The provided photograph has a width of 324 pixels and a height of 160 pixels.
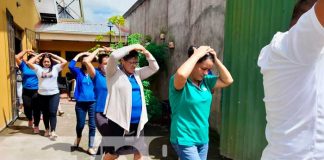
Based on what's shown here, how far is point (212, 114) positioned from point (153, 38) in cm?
471

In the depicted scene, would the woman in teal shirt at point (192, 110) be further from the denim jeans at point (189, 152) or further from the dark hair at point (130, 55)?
the dark hair at point (130, 55)

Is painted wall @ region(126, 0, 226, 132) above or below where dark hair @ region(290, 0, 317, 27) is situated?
above

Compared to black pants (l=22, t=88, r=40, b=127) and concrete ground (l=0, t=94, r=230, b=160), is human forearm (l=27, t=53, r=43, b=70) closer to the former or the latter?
black pants (l=22, t=88, r=40, b=127)

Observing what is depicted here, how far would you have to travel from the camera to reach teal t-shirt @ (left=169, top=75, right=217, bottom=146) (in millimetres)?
2973

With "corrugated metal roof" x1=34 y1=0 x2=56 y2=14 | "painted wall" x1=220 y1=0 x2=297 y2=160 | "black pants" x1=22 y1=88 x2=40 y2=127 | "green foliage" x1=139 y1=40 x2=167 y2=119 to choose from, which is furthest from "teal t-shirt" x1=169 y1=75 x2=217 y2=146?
"corrugated metal roof" x1=34 y1=0 x2=56 y2=14

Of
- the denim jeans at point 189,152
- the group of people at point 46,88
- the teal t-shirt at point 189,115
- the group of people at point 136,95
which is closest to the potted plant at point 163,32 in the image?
the group of people at point 46,88

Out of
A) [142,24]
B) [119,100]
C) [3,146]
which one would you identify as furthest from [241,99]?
[142,24]

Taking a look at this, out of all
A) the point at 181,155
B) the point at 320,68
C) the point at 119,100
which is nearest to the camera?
the point at 320,68

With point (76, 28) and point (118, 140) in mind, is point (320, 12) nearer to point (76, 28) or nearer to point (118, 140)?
point (118, 140)

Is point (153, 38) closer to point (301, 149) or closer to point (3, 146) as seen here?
point (3, 146)

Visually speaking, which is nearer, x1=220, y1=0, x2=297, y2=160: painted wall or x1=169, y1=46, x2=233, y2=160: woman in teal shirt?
x1=169, y1=46, x2=233, y2=160: woman in teal shirt

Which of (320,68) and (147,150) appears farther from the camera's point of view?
(147,150)

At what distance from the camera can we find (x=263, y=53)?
4.52 feet

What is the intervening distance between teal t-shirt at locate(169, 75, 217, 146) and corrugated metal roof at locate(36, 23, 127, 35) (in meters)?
13.8
